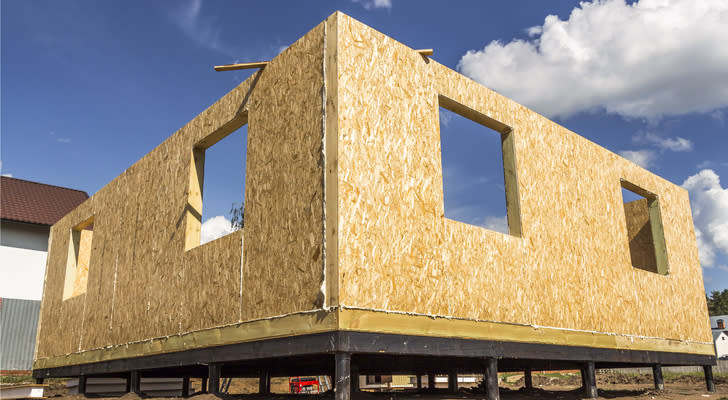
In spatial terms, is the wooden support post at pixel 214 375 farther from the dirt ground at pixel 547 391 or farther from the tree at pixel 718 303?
the tree at pixel 718 303

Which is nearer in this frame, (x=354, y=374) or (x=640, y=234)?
(x=354, y=374)

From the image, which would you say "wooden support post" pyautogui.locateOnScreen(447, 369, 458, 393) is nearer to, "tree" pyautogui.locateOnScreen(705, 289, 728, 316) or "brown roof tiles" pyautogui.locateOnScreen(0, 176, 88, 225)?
"brown roof tiles" pyautogui.locateOnScreen(0, 176, 88, 225)

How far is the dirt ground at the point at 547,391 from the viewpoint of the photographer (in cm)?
877

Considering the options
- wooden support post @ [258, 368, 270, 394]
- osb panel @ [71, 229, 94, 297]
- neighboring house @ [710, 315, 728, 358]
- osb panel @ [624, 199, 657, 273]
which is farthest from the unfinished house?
neighboring house @ [710, 315, 728, 358]

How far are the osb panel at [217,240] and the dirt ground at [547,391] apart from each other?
1.31 m

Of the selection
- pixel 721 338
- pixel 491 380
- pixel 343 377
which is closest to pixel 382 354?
pixel 343 377

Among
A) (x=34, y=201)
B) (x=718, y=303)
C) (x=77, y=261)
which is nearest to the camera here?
(x=77, y=261)

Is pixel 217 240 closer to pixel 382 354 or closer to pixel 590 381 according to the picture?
pixel 382 354

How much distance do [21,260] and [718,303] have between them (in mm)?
97840

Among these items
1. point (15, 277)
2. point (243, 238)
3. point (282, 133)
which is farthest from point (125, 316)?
point (15, 277)

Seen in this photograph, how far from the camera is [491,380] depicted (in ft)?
25.1

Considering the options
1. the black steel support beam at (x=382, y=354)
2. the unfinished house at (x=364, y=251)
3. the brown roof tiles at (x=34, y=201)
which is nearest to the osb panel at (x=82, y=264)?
the unfinished house at (x=364, y=251)

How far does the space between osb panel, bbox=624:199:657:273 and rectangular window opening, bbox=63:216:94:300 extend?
13.0m

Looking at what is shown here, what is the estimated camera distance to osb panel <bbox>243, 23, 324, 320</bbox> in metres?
6.63
